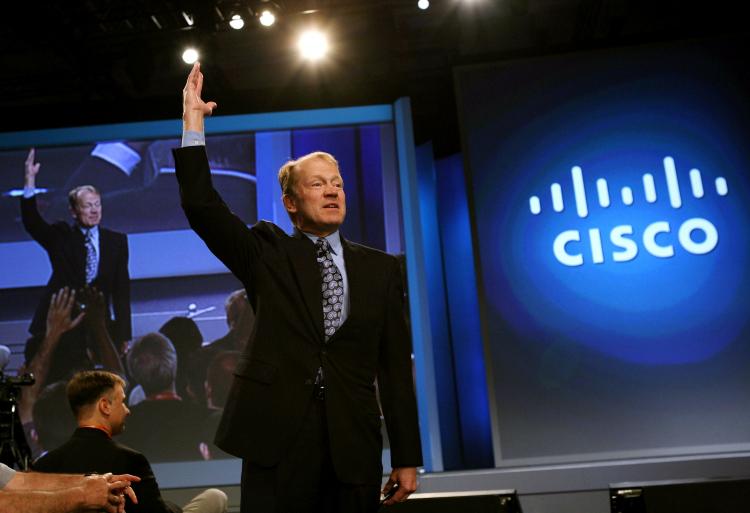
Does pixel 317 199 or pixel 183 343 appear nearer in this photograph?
pixel 317 199

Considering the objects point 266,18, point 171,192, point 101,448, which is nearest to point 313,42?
point 266,18

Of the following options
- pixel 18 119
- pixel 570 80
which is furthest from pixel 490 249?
pixel 18 119

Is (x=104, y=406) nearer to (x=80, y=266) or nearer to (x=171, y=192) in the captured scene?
(x=80, y=266)

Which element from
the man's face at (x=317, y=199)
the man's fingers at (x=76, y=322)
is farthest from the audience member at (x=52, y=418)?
the man's face at (x=317, y=199)

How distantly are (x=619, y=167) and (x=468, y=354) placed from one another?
1718 mm

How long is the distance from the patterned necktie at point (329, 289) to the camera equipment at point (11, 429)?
190 cm

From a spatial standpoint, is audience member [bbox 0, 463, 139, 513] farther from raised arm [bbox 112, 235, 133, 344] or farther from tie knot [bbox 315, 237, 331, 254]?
raised arm [bbox 112, 235, 133, 344]

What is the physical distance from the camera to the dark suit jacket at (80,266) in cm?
460

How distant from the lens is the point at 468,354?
207 inches

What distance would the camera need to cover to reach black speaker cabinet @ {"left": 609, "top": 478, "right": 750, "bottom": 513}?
76.5 inches

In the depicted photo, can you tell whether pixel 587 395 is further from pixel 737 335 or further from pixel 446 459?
pixel 446 459

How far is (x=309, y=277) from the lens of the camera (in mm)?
1659

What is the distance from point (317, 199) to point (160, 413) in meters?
3.12

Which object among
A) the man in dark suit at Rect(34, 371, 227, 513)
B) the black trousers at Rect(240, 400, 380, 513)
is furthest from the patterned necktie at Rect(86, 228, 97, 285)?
the black trousers at Rect(240, 400, 380, 513)
